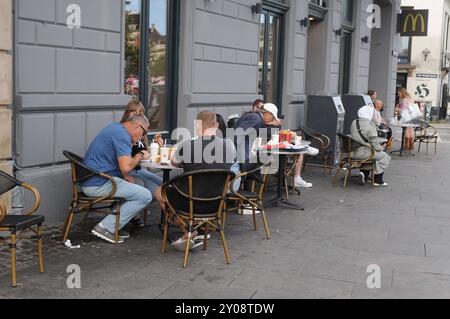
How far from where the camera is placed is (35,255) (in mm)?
5500

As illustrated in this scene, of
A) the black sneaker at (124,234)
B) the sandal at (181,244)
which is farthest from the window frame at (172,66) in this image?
the sandal at (181,244)

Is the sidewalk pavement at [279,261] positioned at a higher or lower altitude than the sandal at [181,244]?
lower

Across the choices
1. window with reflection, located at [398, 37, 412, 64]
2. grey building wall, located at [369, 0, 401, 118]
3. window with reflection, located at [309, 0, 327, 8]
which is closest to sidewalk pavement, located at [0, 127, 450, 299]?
window with reflection, located at [309, 0, 327, 8]

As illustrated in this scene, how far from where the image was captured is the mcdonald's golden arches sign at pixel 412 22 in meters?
20.2

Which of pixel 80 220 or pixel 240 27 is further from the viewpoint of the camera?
pixel 240 27

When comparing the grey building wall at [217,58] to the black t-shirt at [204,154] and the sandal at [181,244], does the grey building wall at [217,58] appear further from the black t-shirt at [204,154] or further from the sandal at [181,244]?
the sandal at [181,244]

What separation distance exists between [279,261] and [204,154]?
121 cm

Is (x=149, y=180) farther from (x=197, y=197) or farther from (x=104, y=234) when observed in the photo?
(x=197, y=197)

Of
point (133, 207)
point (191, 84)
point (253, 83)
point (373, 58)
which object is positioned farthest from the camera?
point (373, 58)

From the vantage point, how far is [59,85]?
6.66 metres

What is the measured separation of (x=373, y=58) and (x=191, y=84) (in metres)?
12.9

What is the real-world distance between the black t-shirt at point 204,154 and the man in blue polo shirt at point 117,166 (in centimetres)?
57
